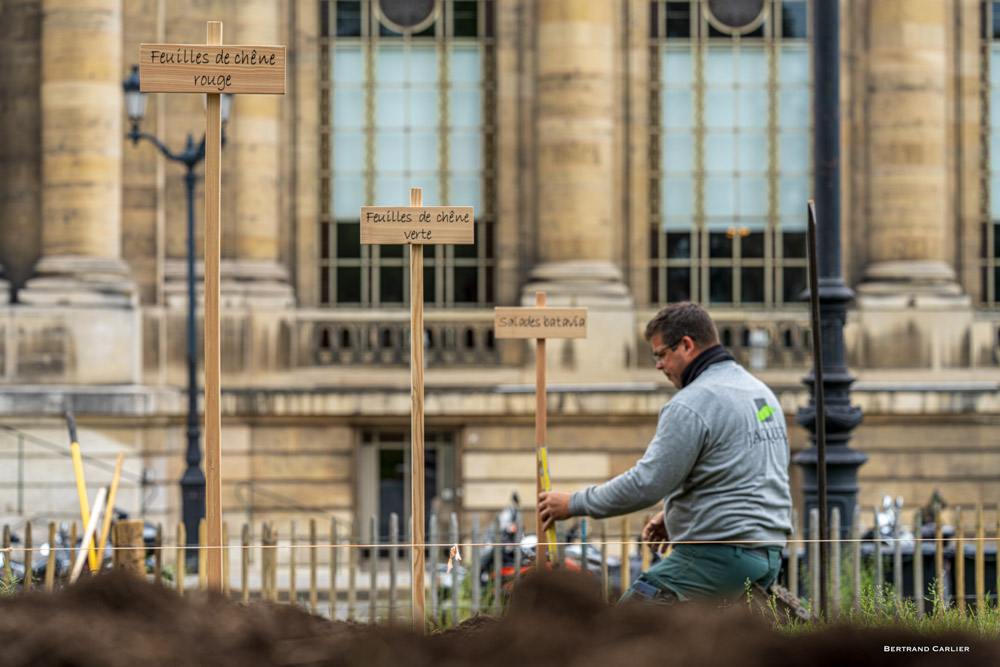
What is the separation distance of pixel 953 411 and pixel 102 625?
56.3 feet

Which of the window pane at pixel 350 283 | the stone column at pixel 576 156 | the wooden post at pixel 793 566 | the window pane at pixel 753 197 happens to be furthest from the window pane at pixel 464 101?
the wooden post at pixel 793 566

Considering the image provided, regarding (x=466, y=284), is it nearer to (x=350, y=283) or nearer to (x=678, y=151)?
(x=350, y=283)

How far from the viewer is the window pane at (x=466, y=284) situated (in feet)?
63.1

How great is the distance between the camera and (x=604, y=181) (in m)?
18.5

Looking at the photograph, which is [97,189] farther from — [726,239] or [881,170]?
[881,170]

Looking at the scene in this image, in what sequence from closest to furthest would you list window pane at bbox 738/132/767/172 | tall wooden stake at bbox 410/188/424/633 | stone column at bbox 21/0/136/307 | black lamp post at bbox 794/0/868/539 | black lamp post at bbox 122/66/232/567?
tall wooden stake at bbox 410/188/424/633 < black lamp post at bbox 794/0/868/539 < black lamp post at bbox 122/66/232/567 < stone column at bbox 21/0/136/307 < window pane at bbox 738/132/767/172

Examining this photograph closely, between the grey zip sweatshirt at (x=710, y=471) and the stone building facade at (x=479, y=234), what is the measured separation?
12475 millimetres

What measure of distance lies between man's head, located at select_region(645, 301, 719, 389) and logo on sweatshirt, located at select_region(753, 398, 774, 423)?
301 millimetres

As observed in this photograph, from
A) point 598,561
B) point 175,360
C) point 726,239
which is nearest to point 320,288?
point 175,360

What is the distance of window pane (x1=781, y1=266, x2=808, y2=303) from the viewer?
A: 761 inches

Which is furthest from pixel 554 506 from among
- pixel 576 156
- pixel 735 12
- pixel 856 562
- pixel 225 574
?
pixel 735 12

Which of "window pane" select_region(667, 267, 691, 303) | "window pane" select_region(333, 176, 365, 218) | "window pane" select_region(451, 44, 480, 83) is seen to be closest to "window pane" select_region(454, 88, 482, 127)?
"window pane" select_region(451, 44, 480, 83)

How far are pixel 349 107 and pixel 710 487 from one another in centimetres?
1478

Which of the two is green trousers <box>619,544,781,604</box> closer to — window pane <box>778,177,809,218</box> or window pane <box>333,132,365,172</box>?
window pane <box>333,132,365,172</box>
